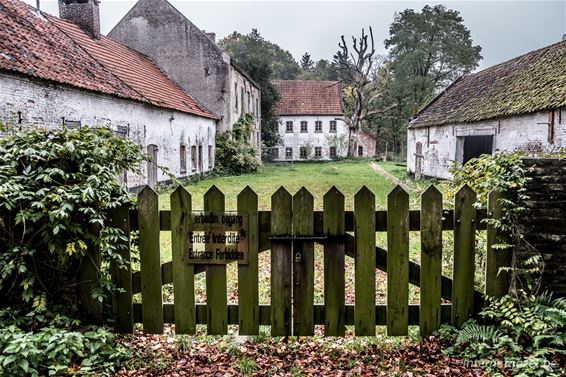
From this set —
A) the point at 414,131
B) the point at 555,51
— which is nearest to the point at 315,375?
the point at 555,51

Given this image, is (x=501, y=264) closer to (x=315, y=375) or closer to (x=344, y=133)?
(x=315, y=375)

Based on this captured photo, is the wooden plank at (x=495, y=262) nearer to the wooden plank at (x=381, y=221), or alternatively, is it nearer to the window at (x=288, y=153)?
the wooden plank at (x=381, y=221)

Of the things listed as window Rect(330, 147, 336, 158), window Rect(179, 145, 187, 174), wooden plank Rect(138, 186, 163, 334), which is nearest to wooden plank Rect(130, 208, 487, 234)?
wooden plank Rect(138, 186, 163, 334)

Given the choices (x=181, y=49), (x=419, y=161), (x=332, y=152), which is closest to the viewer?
(x=419, y=161)

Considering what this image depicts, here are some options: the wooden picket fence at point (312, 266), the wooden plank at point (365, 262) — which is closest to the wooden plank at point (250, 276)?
the wooden picket fence at point (312, 266)

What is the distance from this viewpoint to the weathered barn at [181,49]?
25.5 meters

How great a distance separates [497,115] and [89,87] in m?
14.6

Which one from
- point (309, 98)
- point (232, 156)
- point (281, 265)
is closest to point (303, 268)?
point (281, 265)

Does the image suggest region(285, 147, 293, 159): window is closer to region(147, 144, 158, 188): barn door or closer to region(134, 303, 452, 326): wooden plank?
region(147, 144, 158, 188): barn door

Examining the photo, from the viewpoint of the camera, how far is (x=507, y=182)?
3.63 metres

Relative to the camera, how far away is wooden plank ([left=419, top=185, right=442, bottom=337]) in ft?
12.1

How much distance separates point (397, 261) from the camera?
374 centimetres

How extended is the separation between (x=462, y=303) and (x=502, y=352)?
1.65ft

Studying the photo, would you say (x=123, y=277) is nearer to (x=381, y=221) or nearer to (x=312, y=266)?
(x=312, y=266)
